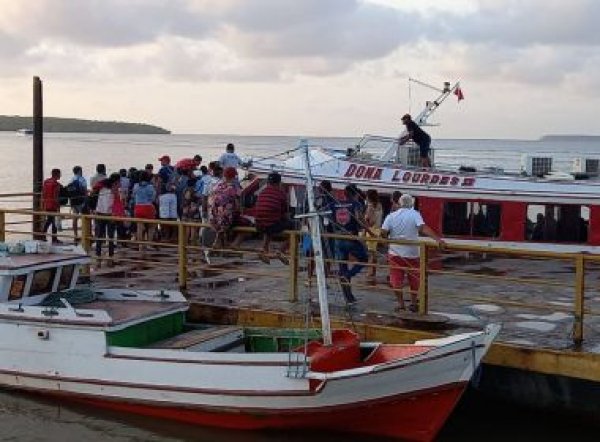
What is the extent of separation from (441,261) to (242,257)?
382 cm

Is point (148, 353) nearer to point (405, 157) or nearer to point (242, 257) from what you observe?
point (242, 257)

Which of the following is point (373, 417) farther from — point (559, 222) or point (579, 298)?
point (559, 222)

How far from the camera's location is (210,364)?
9.94m

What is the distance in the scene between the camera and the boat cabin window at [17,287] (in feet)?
37.7

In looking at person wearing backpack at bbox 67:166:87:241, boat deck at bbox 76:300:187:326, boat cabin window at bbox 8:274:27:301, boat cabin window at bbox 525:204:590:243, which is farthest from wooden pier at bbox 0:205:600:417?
person wearing backpack at bbox 67:166:87:241

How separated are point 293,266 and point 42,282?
3.41 metres

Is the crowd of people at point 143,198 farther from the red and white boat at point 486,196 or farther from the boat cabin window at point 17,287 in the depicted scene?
the boat cabin window at point 17,287

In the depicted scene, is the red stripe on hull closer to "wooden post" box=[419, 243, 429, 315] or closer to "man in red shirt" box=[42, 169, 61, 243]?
"wooden post" box=[419, 243, 429, 315]

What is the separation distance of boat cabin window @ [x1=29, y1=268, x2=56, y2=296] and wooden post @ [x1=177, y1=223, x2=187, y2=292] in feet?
6.10

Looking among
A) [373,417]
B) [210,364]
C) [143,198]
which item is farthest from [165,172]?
[373,417]

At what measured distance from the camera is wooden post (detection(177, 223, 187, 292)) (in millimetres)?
12609

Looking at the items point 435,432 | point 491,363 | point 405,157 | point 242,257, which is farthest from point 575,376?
point 405,157

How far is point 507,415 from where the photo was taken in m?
11.1

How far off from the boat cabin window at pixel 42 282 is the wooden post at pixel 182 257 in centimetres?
186
